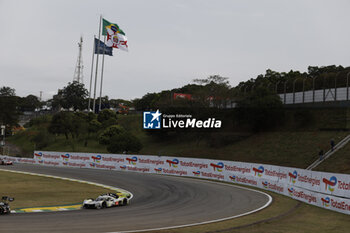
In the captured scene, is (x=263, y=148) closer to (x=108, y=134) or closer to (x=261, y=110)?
(x=261, y=110)

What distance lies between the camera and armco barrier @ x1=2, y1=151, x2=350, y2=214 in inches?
1029

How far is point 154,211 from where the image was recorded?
924 inches

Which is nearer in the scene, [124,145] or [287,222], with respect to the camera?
[287,222]

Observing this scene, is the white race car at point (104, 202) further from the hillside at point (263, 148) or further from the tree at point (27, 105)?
the tree at point (27, 105)

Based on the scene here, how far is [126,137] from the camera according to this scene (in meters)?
68.9

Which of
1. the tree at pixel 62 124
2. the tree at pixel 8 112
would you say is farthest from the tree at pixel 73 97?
the tree at pixel 62 124

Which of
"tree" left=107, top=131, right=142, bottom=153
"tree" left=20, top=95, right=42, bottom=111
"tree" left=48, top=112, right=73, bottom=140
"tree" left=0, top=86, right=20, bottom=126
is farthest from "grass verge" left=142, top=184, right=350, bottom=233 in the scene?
"tree" left=20, top=95, right=42, bottom=111

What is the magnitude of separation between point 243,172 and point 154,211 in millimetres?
18108

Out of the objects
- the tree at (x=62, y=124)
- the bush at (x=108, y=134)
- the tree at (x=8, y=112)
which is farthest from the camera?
the tree at (x=8, y=112)

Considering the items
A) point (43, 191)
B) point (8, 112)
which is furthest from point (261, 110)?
point (8, 112)

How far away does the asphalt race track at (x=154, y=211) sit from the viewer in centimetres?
1835

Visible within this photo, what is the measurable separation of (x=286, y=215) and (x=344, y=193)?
16.6 ft

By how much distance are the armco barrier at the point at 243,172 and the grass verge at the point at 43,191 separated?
1267cm

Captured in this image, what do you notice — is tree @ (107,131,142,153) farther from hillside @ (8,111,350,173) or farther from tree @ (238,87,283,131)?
tree @ (238,87,283,131)
